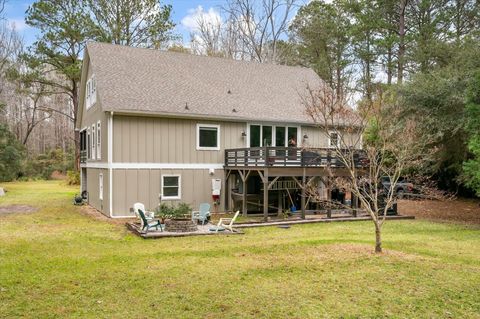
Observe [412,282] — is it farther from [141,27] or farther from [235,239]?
[141,27]

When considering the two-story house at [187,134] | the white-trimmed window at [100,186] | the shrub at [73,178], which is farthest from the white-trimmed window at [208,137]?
the shrub at [73,178]

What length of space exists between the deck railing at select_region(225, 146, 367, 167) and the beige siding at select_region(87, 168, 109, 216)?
5.18m

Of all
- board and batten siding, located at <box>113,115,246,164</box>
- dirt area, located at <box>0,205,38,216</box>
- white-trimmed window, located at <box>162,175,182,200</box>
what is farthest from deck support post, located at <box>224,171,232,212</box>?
dirt area, located at <box>0,205,38,216</box>

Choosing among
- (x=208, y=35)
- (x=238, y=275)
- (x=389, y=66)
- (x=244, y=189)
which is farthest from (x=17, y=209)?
(x=389, y=66)

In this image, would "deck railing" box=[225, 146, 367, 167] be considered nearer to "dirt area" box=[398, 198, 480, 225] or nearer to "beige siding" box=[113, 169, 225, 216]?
"beige siding" box=[113, 169, 225, 216]

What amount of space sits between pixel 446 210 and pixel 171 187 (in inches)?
505

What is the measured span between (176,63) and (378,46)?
52.0ft

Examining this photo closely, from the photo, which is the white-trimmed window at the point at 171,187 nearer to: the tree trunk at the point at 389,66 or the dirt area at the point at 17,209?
the dirt area at the point at 17,209

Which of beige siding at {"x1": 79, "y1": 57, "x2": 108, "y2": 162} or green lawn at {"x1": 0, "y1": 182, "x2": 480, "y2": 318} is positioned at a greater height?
beige siding at {"x1": 79, "y1": 57, "x2": 108, "y2": 162}

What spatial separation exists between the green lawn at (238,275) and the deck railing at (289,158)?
3362 millimetres

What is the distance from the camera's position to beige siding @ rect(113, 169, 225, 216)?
1571 cm

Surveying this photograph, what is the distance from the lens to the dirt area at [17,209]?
665 inches

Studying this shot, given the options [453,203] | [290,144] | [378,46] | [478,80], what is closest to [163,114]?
[290,144]

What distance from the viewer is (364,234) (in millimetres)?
12586
